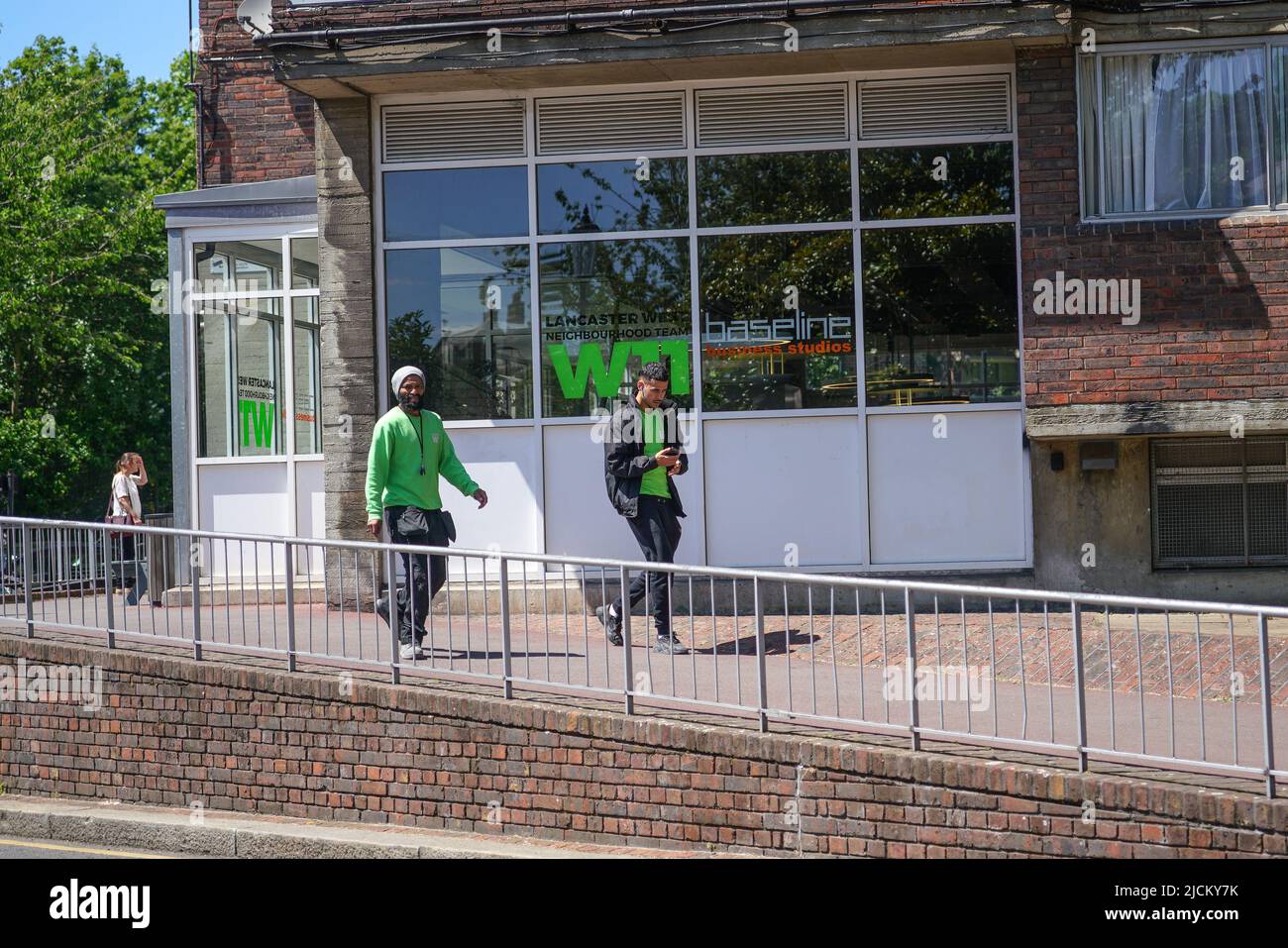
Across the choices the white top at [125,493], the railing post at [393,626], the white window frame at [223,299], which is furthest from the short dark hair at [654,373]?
the white top at [125,493]

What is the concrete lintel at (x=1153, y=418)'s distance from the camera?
36.6 feet

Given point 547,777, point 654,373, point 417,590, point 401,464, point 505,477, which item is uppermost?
point 654,373

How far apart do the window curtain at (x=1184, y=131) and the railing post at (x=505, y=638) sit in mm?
6115

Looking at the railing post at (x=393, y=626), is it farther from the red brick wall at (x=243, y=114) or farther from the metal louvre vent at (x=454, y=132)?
the red brick wall at (x=243, y=114)

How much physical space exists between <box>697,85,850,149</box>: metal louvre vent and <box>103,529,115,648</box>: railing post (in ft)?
18.5

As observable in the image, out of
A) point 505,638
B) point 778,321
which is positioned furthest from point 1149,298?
point 505,638

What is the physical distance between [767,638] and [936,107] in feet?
19.9

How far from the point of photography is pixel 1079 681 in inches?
263

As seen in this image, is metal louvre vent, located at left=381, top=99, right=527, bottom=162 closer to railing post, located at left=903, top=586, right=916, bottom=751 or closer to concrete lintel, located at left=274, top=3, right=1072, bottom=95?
concrete lintel, located at left=274, top=3, right=1072, bottom=95

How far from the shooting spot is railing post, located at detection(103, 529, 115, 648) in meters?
9.48

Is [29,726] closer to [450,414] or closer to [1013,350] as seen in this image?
[450,414]

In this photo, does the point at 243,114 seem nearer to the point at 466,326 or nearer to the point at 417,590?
the point at 466,326

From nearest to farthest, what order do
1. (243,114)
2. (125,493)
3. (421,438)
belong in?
(421,438)
(243,114)
(125,493)

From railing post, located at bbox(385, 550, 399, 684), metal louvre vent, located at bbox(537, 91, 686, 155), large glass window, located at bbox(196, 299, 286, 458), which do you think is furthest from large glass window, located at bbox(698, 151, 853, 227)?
railing post, located at bbox(385, 550, 399, 684)
